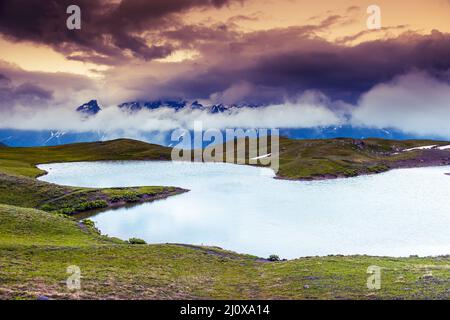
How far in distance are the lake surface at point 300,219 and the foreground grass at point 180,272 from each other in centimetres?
1046

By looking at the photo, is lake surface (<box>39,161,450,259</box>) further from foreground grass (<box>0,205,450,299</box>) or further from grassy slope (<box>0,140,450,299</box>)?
foreground grass (<box>0,205,450,299</box>)

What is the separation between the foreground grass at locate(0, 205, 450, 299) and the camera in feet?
106

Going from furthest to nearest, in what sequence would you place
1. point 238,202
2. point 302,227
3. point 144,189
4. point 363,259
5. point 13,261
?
1. point 144,189
2. point 238,202
3. point 302,227
4. point 363,259
5. point 13,261

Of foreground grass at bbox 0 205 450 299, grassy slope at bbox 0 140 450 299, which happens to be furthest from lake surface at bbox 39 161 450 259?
foreground grass at bbox 0 205 450 299

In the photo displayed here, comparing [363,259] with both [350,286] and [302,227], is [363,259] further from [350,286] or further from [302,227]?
[302,227]

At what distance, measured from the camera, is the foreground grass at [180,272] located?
32.3 m

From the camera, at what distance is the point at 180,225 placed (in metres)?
76.4

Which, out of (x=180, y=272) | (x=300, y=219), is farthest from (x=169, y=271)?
(x=300, y=219)

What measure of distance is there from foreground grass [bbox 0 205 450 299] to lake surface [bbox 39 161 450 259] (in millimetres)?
10462

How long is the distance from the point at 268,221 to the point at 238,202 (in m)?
22.6

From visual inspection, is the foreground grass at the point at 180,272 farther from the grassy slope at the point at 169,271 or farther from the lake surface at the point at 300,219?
the lake surface at the point at 300,219
